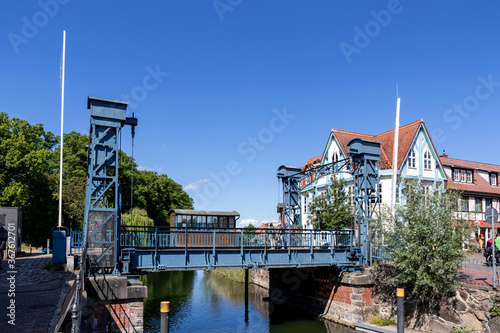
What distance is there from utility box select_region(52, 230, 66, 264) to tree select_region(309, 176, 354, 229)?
46.8ft

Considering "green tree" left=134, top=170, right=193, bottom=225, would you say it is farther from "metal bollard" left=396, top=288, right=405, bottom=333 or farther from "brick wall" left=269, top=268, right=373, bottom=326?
"metal bollard" left=396, top=288, right=405, bottom=333

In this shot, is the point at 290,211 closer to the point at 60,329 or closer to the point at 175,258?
the point at 175,258

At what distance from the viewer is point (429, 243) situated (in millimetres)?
13898

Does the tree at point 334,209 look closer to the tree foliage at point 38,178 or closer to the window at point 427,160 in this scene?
the window at point 427,160

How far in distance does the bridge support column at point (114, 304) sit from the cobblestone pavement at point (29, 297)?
117 centimetres

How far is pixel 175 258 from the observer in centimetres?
1432

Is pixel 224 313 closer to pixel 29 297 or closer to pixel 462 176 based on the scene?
pixel 29 297

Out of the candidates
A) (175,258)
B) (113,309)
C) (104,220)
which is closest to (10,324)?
(113,309)

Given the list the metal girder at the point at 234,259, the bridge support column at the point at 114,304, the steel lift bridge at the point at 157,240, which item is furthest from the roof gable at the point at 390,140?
the bridge support column at the point at 114,304

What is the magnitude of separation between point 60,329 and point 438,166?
30.2m

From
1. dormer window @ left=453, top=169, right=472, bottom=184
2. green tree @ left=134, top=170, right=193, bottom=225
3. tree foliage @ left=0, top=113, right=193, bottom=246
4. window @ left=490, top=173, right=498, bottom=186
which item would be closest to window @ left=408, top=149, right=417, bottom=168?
dormer window @ left=453, top=169, right=472, bottom=184

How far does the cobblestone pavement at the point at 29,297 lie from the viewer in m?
10.3

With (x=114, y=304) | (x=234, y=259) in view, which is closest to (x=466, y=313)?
(x=234, y=259)

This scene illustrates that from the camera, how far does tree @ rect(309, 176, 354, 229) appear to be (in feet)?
77.6
